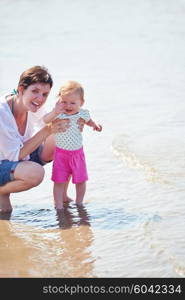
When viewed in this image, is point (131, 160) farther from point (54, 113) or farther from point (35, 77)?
point (35, 77)

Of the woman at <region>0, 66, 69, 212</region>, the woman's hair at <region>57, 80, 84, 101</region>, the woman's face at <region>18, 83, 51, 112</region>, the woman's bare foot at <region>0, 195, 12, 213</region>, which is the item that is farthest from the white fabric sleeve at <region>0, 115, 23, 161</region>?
the woman's hair at <region>57, 80, 84, 101</region>

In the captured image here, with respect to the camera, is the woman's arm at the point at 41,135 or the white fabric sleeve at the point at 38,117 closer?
the woman's arm at the point at 41,135

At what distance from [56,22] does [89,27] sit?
0.92 metres

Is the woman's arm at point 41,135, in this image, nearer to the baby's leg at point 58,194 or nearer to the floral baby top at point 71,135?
the floral baby top at point 71,135

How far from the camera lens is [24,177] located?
17.3ft

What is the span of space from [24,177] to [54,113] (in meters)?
0.49

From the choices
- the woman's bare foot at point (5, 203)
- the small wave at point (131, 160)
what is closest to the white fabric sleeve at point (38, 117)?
the woman's bare foot at point (5, 203)

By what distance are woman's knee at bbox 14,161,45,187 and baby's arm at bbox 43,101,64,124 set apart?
1.06 feet

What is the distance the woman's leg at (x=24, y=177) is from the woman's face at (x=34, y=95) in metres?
0.39

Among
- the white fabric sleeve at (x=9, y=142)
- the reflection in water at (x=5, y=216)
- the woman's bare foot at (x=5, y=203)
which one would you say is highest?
the white fabric sleeve at (x=9, y=142)

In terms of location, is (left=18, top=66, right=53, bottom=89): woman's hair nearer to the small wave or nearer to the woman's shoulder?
the woman's shoulder

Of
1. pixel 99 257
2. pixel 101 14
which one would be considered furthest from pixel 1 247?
pixel 101 14

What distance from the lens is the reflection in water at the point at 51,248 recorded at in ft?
14.3

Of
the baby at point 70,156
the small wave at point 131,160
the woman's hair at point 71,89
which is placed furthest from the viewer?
the small wave at point 131,160
